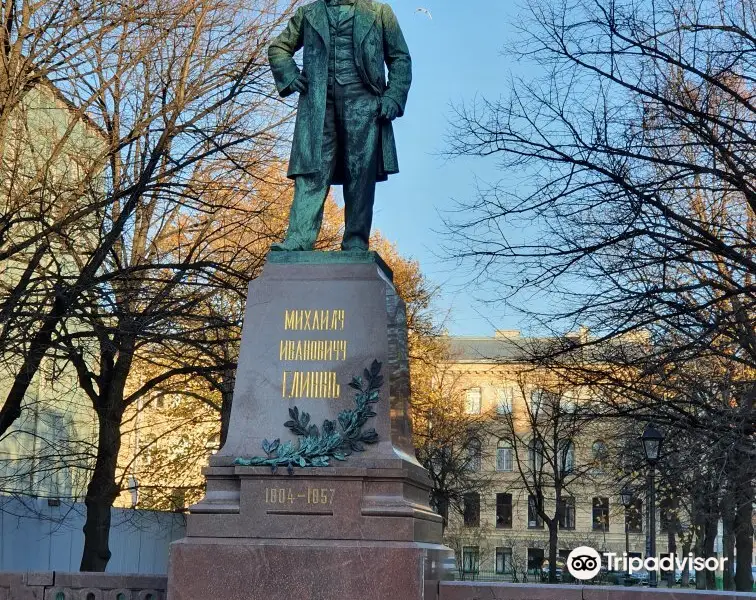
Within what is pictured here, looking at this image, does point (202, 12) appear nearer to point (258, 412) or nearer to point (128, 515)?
point (258, 412)

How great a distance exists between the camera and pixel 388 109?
9938 mm

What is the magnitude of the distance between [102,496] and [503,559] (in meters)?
48.9

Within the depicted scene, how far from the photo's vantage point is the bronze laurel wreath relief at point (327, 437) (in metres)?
8.70

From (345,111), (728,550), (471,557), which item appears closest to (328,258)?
(345,111)

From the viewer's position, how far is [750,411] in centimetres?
1473

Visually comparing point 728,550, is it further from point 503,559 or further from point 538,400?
point 503,559

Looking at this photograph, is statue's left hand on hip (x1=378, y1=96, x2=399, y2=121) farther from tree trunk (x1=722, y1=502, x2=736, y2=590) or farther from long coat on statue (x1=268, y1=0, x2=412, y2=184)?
tree trunk (x1=722, y1=502, x2=736, y2=590)

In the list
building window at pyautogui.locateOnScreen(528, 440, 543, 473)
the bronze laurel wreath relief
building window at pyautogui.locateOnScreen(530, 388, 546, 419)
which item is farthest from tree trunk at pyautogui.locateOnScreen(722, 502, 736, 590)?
the bronze laurel wreath relief

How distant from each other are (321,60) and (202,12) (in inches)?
279

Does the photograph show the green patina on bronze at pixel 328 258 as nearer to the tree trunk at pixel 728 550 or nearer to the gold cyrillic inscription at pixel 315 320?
the gold cyrillic inscription at pixel 315 320

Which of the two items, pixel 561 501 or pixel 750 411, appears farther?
pixel 561 501

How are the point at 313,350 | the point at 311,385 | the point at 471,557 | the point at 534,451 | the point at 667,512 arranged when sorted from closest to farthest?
the point at 311,385
the point at 313,350
the point at 667,512
the point at 534,451
the point at 471,557

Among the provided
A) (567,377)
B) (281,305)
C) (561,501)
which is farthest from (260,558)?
(561,501)

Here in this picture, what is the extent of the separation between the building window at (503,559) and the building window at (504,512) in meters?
1.84
